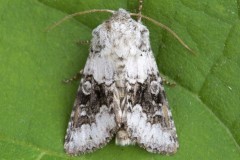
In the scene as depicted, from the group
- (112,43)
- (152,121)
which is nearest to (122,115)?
(152,121)

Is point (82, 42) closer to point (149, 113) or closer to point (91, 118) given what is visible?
point (91, 118)

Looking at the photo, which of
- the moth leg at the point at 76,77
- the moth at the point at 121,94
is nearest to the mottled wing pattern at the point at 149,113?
the moth at the point at 121,94

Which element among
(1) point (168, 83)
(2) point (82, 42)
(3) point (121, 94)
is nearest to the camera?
(1) point (168, 83)

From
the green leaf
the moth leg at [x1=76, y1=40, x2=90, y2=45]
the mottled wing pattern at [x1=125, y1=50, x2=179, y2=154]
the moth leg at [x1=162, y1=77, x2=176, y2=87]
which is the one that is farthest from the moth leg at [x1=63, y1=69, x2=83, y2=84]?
the moth leg at [x1=162, y1=77, x2=176, y2=87]

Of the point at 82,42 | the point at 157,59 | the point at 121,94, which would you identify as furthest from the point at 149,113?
the point at 82,42

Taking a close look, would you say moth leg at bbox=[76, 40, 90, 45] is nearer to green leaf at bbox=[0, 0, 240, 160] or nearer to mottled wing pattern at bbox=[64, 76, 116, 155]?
green leaf at bbox=[0, 0, 240, 160]

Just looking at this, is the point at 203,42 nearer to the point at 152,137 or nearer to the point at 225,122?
the point at 225,122

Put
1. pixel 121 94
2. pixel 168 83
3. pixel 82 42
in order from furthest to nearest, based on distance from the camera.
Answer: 1. pixel 82 42
2. pixel 121 94
3. pixel 168 83
